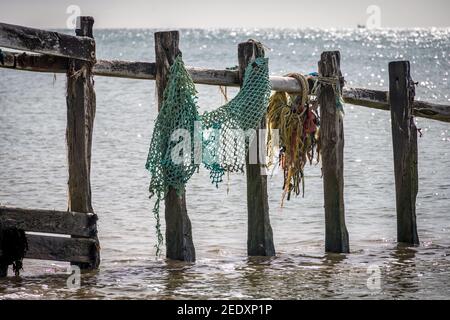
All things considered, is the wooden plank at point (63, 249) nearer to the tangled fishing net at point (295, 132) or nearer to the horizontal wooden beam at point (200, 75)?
the horizontal wooden beam at point (200, 75)

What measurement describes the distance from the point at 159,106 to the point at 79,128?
0.93 meters

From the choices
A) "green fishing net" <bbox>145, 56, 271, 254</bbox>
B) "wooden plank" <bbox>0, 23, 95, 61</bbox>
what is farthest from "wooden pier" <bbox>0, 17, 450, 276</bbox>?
"green fishing net" <bbox>145, 56, 271, 254</bbox>

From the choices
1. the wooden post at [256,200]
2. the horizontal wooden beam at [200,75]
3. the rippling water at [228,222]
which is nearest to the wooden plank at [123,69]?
the horizontal wooden beam at [200,75]

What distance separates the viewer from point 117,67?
10062mm

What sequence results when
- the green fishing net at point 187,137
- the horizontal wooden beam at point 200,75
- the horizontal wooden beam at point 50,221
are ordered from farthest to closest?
the green fishing net at point 187,137
the horizontal wooden beam at point 200,75
the horizontal wooden beam at point 50,221

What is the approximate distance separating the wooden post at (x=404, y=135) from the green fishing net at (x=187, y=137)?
2.13 m

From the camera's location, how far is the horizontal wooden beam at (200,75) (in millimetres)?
9680

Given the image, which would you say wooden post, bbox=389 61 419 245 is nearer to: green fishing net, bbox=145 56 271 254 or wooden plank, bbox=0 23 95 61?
green fishing net, bbox=145 56 271 254

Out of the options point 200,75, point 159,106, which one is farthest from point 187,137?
point 200,75

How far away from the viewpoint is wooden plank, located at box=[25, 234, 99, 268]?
9.45 metres

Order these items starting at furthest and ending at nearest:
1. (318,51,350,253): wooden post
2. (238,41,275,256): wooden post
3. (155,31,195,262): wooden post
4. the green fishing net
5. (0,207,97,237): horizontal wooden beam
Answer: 1. (318,51,350,253): wooden post
2. (238,41,275,256): wooden post
3. (155,31,195,262): wooden post
4. the green fishing net
5. (0,207,97,237): horizontal wooden beam

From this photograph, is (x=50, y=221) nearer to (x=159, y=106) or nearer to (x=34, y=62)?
(x=34, y=62)

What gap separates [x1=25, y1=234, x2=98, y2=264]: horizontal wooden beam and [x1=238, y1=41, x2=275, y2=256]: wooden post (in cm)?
174

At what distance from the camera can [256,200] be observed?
10.6m
